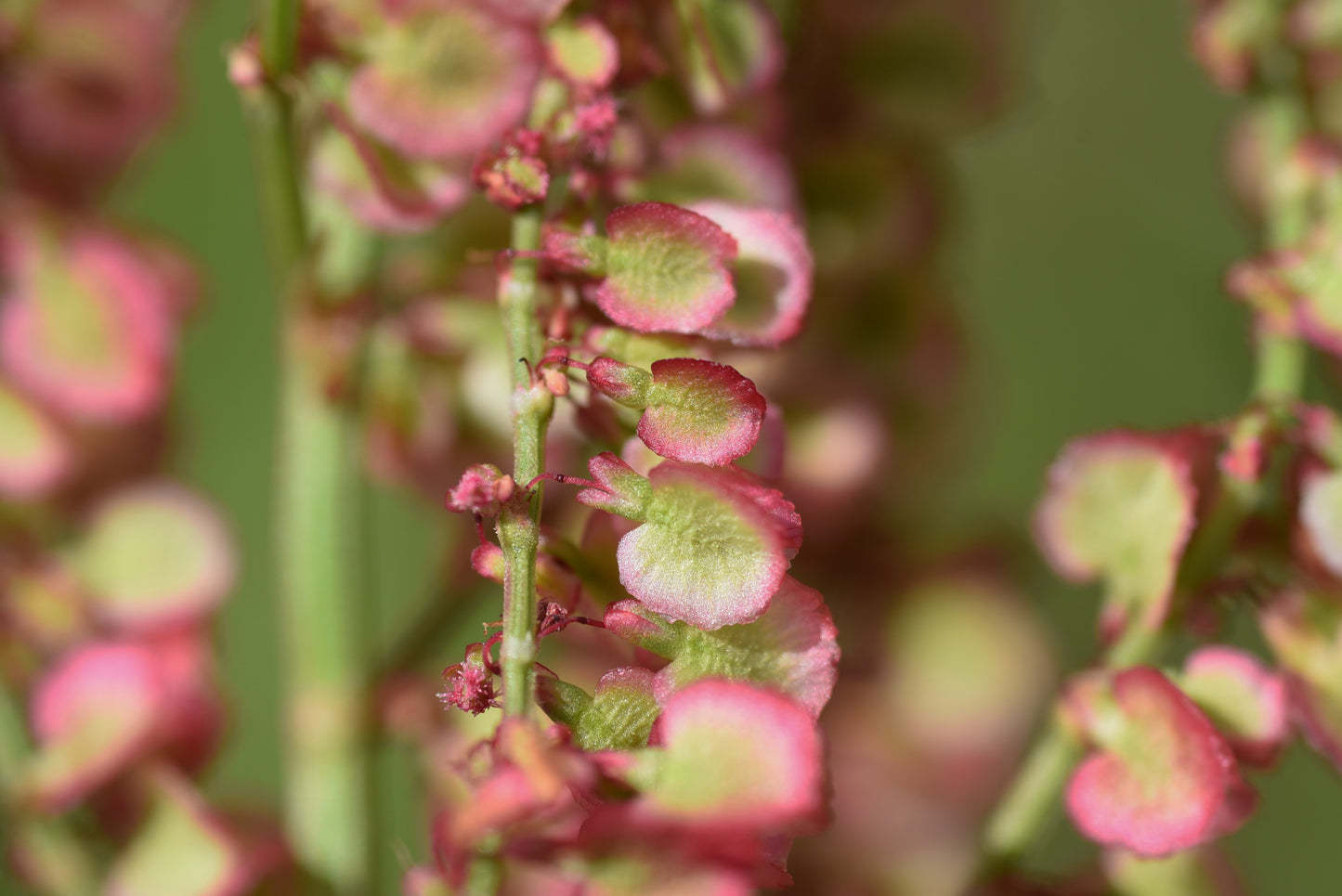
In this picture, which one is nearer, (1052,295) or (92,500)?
(92,500)

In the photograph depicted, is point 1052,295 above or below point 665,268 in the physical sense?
below

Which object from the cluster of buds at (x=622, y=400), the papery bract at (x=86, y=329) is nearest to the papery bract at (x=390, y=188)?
the cluster of buds at (x=622, y=400)

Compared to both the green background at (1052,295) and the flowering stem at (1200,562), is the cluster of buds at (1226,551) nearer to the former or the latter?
the flowering stem at (1200,562)

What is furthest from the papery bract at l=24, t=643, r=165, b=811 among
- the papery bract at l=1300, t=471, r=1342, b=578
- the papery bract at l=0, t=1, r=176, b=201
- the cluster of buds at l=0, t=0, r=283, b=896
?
the papery bract at l=1300, t=471, r=1342, b=578

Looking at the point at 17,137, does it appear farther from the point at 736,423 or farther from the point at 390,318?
the point at 736,423

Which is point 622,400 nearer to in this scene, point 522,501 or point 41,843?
point 522,501

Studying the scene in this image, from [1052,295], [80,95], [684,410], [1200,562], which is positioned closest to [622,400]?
[684,410]

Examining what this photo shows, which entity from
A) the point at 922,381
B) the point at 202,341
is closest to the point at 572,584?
the point at 922,381
